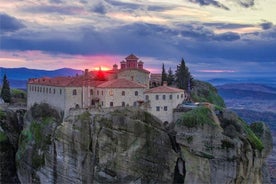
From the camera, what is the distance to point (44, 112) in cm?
8331

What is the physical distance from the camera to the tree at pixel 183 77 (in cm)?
9450

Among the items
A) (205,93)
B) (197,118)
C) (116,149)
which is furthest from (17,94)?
(197,118)

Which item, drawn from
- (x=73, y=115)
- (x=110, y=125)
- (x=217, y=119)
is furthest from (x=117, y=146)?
(x=217, y=119)

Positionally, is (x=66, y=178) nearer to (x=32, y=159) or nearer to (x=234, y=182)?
(x=32, y=159)

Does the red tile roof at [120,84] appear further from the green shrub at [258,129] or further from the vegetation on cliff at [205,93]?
the green shrub at [258,129]

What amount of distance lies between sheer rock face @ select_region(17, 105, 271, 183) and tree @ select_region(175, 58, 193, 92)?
18.2 meters

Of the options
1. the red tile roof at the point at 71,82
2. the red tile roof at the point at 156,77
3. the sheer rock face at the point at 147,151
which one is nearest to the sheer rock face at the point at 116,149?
the sheer rock face at the point at 147,151

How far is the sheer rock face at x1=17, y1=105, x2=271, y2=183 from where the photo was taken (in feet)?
241

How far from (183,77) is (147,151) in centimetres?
2469

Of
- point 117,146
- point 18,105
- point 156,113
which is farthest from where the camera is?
point 18,105

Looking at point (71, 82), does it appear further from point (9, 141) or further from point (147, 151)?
point (9, 141)

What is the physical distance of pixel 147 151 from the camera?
74.3 meters

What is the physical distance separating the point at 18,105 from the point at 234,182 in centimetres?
4150

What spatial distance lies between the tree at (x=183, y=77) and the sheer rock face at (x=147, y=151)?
18.2 metres
